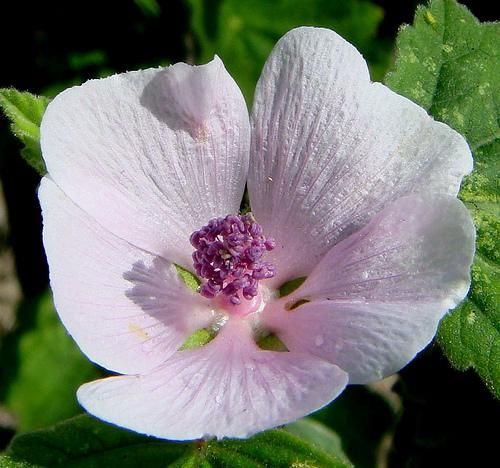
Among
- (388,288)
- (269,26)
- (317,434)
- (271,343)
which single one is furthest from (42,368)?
(388,288)

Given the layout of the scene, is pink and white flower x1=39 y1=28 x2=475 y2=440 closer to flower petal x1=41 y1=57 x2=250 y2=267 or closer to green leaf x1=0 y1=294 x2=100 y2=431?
flower petal x1=41 y1=57 x2=250 y2=267

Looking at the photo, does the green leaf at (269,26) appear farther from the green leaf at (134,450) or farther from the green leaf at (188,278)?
the green leaf at (134,450)

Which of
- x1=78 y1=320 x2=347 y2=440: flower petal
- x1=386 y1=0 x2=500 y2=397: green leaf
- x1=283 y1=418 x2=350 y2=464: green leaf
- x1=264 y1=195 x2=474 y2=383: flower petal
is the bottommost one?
x1=283 y1=418 x2=350 y2=464: green leaf

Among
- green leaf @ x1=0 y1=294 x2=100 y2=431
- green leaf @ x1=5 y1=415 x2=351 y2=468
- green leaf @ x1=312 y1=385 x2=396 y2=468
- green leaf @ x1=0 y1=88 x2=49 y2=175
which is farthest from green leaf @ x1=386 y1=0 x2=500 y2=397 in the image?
green leaf @ x1=0 y1=294 x2=100 y2=431

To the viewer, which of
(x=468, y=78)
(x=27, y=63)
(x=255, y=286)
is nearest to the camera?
(x=255, y=286)

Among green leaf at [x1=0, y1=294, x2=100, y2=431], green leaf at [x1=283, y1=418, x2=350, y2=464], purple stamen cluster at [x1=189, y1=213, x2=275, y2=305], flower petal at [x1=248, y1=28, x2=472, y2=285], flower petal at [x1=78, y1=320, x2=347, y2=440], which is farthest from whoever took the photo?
green leaf at [x1=0, y1=294, x2=100, y2=431]

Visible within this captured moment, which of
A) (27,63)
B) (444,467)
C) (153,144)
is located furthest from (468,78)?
(27,63)

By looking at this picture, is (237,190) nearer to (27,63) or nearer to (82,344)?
(82,344)

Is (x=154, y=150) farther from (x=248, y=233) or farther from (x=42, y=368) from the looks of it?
(x=42, y=368)
